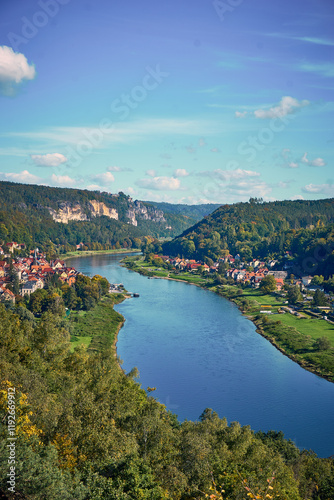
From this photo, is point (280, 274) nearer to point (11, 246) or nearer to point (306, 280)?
point (306, 280)

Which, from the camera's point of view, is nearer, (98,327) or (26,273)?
(98,327)

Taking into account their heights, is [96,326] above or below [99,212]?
below

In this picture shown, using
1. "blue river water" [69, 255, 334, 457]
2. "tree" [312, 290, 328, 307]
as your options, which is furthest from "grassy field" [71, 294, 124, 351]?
"tree" [312, 290, 328, 307]

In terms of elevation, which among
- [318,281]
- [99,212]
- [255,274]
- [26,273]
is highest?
[99,212]

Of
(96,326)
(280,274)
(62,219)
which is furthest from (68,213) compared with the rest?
(96,326)

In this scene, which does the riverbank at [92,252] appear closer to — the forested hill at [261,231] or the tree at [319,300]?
the forested hill at [261,231]

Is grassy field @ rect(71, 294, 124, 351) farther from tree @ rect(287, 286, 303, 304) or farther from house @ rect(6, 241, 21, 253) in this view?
house @ rect(6, 241, 21, 253)

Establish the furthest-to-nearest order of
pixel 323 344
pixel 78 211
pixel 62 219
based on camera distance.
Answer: pixel 78 211 → pixel 62 219 → pixel 323 344

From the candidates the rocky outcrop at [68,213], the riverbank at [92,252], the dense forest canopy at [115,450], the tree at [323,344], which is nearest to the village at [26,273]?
the riverbank at [92,252]
